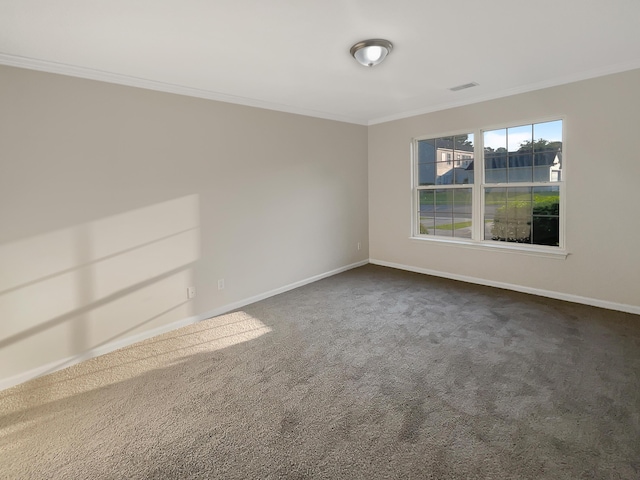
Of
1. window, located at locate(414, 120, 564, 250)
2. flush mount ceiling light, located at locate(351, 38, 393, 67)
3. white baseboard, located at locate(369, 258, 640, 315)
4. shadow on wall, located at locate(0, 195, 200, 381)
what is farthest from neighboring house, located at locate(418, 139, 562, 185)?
shadow on wall, located at locate(0, 195, 200, 381)

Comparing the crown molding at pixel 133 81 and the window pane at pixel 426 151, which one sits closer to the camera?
the crown molding at pixel 133 81

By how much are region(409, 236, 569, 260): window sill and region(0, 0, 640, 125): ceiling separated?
1.89m

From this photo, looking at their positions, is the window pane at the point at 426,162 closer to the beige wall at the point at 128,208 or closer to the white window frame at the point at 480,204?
the white window frame at the point at 480,204

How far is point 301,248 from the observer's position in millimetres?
4906

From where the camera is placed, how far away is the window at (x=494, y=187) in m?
4.13

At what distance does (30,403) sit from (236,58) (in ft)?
9.90

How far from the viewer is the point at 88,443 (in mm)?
2016

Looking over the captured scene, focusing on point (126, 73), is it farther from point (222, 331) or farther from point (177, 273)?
point (222, 331)

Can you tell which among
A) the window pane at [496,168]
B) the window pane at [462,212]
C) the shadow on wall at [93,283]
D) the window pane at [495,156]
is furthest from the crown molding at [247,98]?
the window pane at [462,212]

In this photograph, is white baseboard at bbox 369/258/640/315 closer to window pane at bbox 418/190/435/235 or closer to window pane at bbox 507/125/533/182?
window pane at bbox 418/190/435/235

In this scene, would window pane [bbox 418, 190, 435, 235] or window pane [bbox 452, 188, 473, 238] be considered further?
window pane [bbox 418, 190, 435, 235]

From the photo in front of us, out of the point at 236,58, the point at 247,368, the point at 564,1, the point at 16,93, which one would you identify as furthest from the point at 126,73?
the point at 564,1

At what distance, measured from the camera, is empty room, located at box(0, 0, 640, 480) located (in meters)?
2.03

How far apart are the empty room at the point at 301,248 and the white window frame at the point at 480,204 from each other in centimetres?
3
